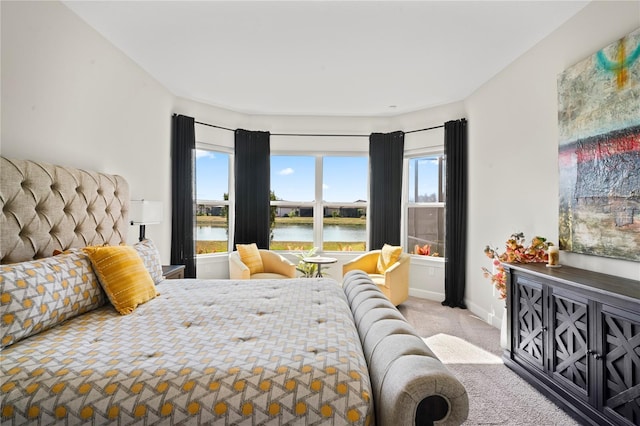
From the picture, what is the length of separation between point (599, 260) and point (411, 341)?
1.94 m

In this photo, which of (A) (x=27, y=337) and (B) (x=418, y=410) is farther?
(A) (x=27, y=337)

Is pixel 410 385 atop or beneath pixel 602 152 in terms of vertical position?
beneath

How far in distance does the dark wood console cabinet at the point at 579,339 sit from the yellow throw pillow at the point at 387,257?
1.88m

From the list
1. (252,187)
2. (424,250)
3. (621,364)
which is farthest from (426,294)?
(621,364)

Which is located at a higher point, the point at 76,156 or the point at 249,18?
the point at 249,18

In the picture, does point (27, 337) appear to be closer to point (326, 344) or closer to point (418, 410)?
point (326, 344)

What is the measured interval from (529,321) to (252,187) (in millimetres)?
3865

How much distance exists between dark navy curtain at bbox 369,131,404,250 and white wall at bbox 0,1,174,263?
3047 mm

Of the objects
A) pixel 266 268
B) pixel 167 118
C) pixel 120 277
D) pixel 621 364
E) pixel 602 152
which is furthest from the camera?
pixel 266 268

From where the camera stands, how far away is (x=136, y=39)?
3.01 meters

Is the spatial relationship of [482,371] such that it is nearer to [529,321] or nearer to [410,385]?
[529,321]

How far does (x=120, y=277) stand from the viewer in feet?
6.26

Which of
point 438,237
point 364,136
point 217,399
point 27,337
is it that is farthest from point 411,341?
point 364,136

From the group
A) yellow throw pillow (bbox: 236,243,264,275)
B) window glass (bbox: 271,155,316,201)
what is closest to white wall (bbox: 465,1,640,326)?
window glass (bbox: 271,155,316,201)
